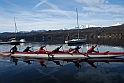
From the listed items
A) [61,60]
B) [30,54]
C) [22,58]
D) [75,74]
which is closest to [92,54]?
[61,60]

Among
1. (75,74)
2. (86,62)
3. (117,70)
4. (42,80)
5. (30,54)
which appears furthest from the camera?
(30,54)

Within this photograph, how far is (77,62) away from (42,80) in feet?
36.7

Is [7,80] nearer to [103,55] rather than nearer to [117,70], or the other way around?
[117,70]

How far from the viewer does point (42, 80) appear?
65.1 feet

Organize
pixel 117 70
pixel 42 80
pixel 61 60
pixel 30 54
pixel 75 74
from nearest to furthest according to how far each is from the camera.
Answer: pixel 42 80
pixel 75 74
pixel 117 70
pixel 61 60
pixel 30 54

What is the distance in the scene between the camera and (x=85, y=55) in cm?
3078

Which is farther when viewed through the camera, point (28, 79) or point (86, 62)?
point (86, 62)

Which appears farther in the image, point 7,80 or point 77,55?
point 77,55

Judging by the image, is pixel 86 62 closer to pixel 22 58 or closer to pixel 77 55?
pixel 77 55

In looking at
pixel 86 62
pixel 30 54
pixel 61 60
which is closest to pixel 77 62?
pixel 86 62

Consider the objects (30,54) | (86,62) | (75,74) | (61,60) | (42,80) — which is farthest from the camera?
(30,54)

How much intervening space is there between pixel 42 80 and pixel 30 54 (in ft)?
49.1

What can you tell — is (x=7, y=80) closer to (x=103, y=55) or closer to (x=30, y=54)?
(x=30, y=54)

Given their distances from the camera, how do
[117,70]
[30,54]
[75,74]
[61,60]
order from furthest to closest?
[30,54], [61,60], [117,70], [75,74]
